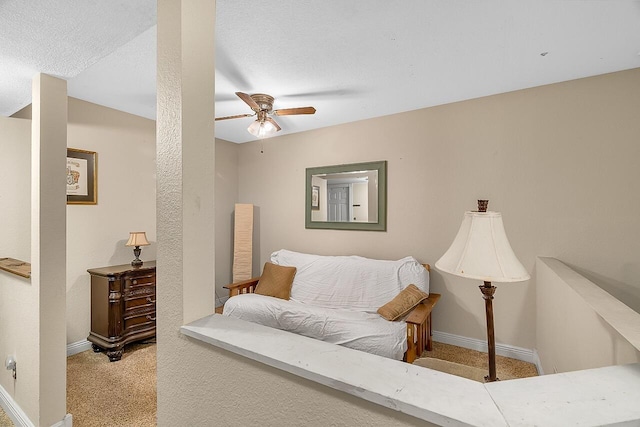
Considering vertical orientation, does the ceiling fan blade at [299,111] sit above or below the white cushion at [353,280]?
above

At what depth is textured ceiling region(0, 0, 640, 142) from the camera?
150cm

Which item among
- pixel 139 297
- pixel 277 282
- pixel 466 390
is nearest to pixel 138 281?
pixel 139 297

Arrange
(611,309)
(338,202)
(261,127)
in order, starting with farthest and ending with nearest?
1. (338,202)
2. (261,127)
3. (611,309)

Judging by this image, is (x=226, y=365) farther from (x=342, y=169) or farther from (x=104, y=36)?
(x=342, y=169)

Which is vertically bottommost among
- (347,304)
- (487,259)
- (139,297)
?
(347,304)

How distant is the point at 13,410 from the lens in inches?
77.0

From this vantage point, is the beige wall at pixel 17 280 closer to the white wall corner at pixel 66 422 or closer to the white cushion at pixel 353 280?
the white wall corner at pixel 66 422

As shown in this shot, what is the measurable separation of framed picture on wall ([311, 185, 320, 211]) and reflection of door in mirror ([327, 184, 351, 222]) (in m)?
0.15

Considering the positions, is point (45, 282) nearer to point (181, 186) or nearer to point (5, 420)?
point (5, 420)

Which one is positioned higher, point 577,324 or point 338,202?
point 338,202

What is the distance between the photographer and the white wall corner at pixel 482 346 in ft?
8.50

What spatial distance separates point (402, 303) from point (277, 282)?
55.4 inches

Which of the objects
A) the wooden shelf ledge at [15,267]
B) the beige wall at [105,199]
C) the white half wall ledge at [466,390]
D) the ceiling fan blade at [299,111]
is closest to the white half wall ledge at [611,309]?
the white half wall ledge at [466,390]

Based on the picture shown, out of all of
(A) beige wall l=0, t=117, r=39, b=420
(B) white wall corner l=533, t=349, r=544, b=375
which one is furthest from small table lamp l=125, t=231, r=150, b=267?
(B) white wall corner l=533, t=349, r=544, b=375
